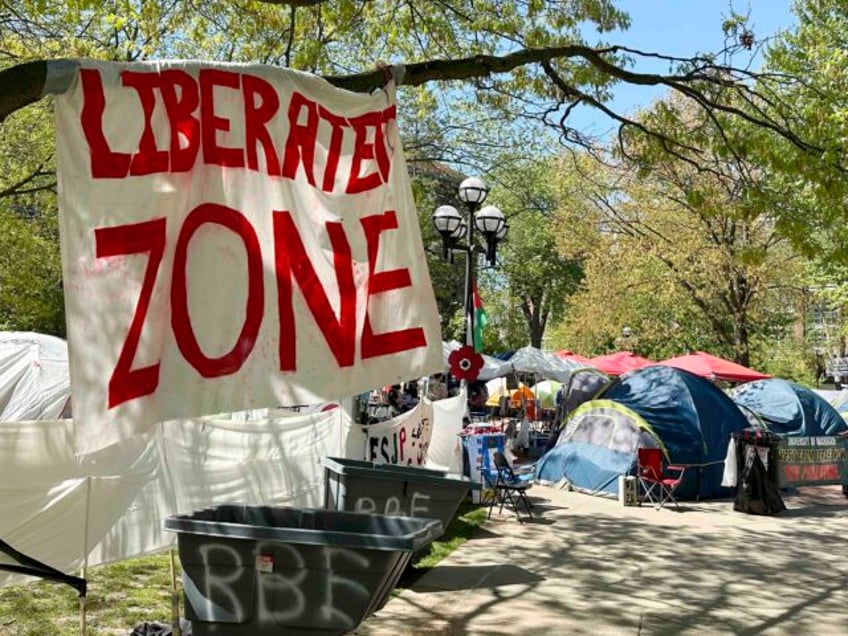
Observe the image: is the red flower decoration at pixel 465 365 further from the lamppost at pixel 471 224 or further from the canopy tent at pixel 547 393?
the canopy tent at pixel 547 393

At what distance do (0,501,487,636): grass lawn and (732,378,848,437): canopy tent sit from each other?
11.6 meters

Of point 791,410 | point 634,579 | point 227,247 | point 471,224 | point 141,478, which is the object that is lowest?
point 634,579

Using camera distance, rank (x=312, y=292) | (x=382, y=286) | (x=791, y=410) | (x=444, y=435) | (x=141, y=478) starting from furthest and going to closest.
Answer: (x=791, y=410), (x=444, y=435), (x=141, y=478), (x=382, y=286), (x=312, y=292)

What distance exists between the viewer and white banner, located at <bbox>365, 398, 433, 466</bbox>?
10.2m

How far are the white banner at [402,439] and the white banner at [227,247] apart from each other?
20.9 ft

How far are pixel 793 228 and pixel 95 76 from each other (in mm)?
7324

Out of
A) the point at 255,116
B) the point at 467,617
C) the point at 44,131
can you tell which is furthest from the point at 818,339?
the point at 255,116

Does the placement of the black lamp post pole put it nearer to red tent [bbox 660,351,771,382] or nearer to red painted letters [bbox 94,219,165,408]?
red tent [bbox 660,351,771,382]

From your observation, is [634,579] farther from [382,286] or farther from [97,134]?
[97,134]

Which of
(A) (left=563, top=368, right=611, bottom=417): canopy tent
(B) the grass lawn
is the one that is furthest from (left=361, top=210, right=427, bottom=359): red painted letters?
(A) (left=563, top=368, right=611, bottom=417): canopy tent

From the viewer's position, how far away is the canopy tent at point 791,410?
17.3 metres

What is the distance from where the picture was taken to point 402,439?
10906 millimetres

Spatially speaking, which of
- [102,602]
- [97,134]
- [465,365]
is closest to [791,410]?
[465,365]

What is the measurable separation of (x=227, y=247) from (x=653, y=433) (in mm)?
12282
